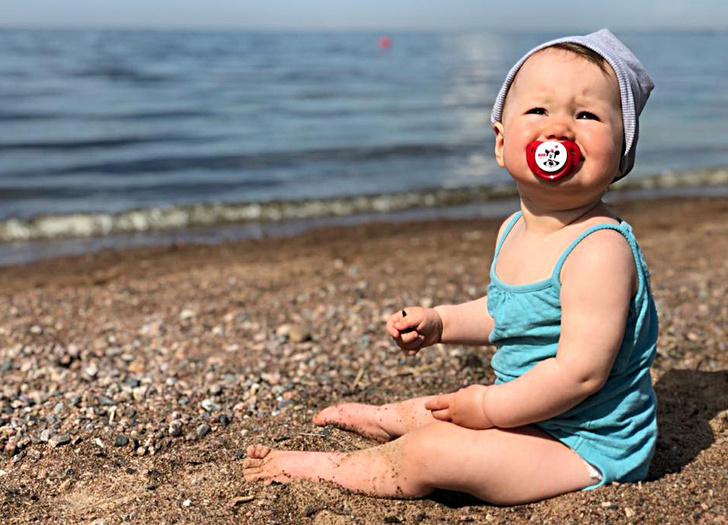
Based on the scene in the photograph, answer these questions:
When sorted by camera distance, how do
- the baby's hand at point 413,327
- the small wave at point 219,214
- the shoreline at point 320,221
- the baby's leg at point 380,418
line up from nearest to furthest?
the baby's hand at point 413,327 < the baby's leg at point 380,418 < the shoreline at point 320,221 < the small wave at point 219,214

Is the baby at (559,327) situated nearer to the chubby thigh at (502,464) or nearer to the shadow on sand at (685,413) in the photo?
the chubby thigh at (502,464)

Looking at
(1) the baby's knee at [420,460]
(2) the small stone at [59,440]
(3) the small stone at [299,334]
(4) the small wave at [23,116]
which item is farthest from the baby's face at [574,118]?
(4) the small wave at [23,116]

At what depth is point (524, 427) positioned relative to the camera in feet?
9.39

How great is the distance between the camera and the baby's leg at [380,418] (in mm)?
3414

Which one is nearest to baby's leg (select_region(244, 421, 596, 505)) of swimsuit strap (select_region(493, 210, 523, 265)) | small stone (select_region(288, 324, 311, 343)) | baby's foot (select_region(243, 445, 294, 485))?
baby's foot (select_region(243, 445, 294, 485))

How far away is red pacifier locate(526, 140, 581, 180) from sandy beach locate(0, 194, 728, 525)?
112 centimetres

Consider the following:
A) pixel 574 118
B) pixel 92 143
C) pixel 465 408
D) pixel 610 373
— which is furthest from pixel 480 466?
pixel 92 143

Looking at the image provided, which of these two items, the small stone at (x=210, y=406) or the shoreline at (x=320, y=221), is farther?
the shoreline at (x=320, y=221)

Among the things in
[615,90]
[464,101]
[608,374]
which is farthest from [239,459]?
[464,101]

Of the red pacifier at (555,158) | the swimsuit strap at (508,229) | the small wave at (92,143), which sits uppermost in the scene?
the red pacifier at (555,158)

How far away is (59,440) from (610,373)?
230cm

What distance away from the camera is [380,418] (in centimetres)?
349

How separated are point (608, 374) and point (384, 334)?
2339 millimetres

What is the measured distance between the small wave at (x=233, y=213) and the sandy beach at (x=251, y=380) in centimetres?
164
